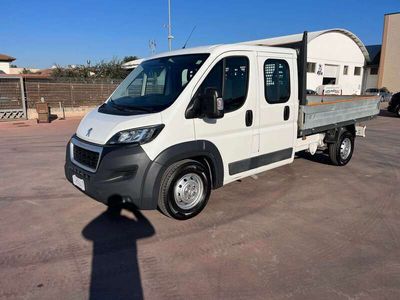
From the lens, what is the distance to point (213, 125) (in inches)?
169

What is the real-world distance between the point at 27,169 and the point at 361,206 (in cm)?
626

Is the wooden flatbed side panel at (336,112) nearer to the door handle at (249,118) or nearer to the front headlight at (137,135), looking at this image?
the door handle at (249,118)

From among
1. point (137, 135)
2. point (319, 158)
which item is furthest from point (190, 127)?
point (319, 158)

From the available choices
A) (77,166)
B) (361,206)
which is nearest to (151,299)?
(77,166)

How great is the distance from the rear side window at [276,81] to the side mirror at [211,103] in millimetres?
1134

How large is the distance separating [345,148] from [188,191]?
432 centimetres

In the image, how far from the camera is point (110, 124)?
13.0 ft

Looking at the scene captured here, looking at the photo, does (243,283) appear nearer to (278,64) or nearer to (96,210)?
(96,210)

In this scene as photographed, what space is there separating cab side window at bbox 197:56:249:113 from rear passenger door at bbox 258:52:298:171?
0.30 metres

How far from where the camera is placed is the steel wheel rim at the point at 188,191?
421cm

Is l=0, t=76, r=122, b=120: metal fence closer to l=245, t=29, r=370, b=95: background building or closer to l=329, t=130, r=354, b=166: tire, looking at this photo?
l=329, t=130, r=354, b=166: tire

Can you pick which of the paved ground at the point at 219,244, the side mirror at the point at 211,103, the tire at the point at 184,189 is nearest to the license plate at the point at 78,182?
the paved ground at the point at 219,244

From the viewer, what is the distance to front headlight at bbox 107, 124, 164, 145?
380cm

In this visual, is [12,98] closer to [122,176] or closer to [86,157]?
[86,157]
